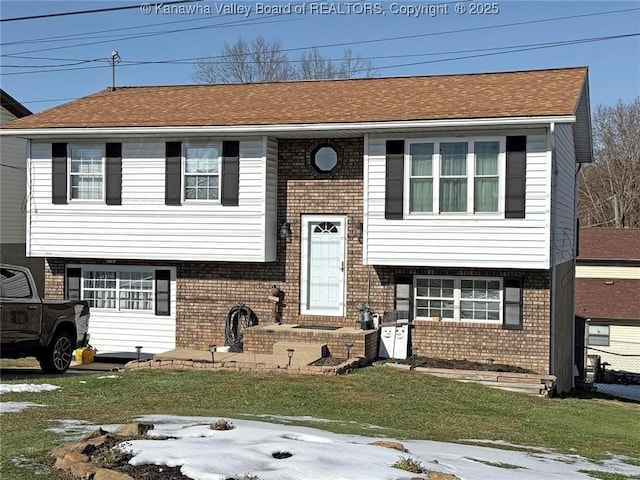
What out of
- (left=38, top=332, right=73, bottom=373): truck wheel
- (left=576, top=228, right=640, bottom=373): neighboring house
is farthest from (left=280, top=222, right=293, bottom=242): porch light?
(left=576, top=228, right=640, bottom=373): neighboring house

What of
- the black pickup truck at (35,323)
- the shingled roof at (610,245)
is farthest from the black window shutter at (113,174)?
the shingled roof at (610,245)

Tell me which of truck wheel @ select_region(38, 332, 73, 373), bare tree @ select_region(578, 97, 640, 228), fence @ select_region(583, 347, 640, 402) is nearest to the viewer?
truck wheel @ select_region(38, 332, 73, 373)

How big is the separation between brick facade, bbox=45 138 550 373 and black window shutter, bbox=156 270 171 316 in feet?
0.84

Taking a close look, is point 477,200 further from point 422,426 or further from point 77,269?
point 77,269

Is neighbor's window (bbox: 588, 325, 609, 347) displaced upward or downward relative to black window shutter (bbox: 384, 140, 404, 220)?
downward

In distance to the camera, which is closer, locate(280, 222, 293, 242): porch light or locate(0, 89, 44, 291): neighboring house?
locate(280, 222, 293, 242): porch light

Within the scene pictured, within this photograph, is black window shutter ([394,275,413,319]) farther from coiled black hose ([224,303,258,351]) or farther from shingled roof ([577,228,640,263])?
shingled roof ([577,228,640,263])

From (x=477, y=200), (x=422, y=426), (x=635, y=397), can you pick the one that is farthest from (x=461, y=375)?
(x=635, y=397)

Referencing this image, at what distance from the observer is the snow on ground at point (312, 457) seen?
6348mm

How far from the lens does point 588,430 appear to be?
1234cm

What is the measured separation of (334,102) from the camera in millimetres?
19547

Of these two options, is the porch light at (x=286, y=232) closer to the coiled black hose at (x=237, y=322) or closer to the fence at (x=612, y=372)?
the coiled black hose at (x=237, y=322)

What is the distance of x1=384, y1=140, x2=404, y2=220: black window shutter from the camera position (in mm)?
17547

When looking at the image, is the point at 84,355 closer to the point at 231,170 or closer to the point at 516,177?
the point at 231,170
